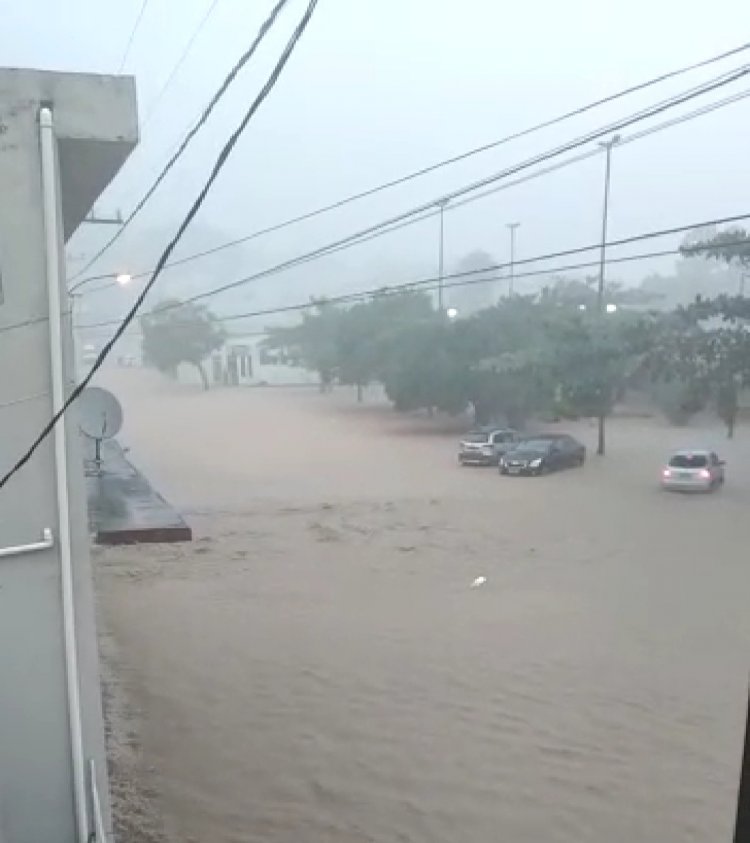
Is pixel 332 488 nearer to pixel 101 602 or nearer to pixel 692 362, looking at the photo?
pixel 101 602

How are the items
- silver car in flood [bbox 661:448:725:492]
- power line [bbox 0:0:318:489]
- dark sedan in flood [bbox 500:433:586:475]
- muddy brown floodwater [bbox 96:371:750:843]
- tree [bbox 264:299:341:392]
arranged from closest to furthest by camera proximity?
power line [bbox 0:0:318:489] < muddy brown floodwater [bbox 96:371:750:843] < silver car in flood [bbox 661:448:725:492] < dark sedan in flood [bbox 500:433:586:475] < tree [bbox 264:299:341:392]

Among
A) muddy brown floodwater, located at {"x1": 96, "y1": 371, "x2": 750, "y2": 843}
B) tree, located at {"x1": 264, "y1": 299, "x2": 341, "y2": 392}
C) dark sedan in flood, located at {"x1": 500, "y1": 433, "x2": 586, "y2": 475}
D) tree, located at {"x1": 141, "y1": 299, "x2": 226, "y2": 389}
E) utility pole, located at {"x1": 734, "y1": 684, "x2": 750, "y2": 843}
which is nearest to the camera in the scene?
utility pole, located at {"x1": 734, "y1": 684, "x2": 750, "y2": 843}

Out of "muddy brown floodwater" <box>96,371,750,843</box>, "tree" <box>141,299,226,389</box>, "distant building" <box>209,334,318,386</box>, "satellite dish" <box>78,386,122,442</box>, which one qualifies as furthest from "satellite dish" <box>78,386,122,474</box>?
"tree" <box>141,299,226,389</box>

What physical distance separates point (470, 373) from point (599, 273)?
28.7 inches

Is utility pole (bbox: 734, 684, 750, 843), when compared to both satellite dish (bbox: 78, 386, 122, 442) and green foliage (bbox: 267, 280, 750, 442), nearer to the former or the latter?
green foliage (bbox: 267, 280, 750, 442)

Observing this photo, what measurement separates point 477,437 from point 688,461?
1021 mm

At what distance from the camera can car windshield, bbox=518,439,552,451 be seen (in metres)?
3.80

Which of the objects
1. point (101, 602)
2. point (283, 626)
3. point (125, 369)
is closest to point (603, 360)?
point (283, 626)

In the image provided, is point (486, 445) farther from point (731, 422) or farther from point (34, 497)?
point (34, 497)

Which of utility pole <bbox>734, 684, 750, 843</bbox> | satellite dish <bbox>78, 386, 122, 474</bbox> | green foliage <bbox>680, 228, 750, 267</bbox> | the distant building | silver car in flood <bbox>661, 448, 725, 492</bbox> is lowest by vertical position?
silver car in flood <bbox>661, 448, 725, 492</bbox>

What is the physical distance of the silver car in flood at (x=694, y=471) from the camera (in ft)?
Result: 10.8

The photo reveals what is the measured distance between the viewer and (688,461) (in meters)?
3.38

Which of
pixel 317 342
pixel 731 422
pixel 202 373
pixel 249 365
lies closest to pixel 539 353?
pixel 731 422

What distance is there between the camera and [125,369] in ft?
17.1
